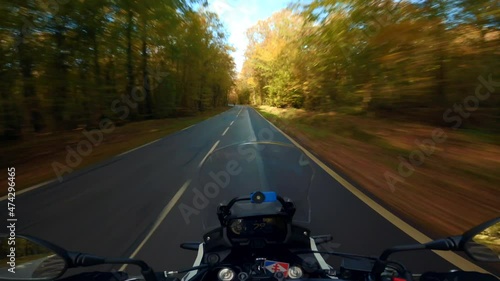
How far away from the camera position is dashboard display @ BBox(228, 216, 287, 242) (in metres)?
2.57

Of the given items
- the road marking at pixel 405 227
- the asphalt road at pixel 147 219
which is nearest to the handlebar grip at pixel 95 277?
the asphalt road at pixel 147 219

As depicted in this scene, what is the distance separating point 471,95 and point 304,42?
10.9 m

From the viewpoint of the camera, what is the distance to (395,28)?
548 inches

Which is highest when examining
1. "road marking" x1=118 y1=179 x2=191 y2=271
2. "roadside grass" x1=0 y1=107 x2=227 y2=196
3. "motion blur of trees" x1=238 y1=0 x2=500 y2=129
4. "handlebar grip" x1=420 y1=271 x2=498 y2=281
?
"motion blur of trees" x1=238 y1=0 x2=500 y2=129

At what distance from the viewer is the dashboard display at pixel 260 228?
101 inches

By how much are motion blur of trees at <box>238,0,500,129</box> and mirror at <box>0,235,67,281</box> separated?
11.5m

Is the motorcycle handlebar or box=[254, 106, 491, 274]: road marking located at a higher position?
the motorcycle handlebar

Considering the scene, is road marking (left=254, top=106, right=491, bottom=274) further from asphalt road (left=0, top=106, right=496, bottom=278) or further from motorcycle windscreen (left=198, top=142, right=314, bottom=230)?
motorcycle windscreen (left=198, top=142, right=314, bottom=230)

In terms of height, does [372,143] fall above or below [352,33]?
below

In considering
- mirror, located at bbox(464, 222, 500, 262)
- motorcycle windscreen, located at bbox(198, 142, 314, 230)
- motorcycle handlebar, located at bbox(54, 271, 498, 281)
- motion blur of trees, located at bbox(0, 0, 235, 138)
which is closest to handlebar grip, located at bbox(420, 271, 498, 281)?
motorcycle handlebar, located at bbox(54, 271, 498, 281)

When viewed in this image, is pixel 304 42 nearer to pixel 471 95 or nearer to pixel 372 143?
pixel 372 143

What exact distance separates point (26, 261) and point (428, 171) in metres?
9.57

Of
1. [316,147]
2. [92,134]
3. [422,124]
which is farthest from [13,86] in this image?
[422,124]

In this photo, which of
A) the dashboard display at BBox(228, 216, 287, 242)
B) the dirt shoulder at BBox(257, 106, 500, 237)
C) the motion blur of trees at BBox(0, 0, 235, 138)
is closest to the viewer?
the dashboard display at BBox(228, 216, 287, 242)
